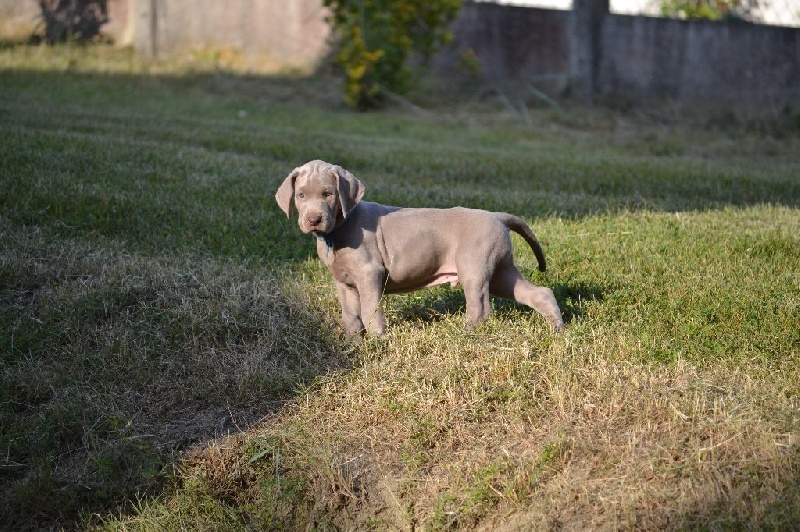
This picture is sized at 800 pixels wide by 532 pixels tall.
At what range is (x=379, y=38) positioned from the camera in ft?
51.2

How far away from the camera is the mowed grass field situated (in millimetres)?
4188

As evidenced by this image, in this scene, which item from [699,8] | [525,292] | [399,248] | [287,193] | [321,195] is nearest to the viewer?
[321,195]

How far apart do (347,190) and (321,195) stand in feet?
0.48

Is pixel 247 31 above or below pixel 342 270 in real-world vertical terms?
above

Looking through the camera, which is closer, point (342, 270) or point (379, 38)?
point (342, 270)

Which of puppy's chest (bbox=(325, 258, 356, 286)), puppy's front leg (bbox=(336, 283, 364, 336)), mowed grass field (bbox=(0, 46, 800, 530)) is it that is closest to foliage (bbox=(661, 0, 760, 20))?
mowed grass field (bbox=(0, 46, 800, 530))

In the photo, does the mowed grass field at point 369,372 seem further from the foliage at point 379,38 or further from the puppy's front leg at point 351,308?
the foliage at point 379,38

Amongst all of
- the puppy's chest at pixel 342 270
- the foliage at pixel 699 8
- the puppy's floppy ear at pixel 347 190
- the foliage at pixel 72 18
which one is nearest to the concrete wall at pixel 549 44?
the foliage at pixel 72 18

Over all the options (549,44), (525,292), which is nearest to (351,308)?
(525,292)

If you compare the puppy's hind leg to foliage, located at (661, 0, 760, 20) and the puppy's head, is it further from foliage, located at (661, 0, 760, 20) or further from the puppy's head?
foliage, located at (661, 0, 760, 20)

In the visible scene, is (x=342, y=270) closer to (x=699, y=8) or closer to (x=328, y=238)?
(x=328, y=238)

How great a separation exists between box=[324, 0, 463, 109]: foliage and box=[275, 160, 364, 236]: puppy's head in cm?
1048

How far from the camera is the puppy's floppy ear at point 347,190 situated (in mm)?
5059

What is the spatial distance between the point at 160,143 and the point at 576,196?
4.66m
